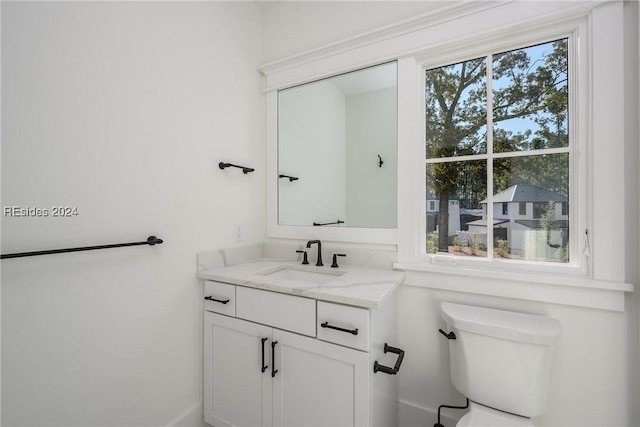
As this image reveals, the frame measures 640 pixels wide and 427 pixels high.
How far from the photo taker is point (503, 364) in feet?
3.66

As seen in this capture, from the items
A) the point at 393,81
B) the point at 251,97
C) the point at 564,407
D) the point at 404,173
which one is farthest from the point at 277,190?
the point at 564,407

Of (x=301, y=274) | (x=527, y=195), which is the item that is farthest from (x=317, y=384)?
(x=527, y=195)

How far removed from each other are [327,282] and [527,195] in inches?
41.4

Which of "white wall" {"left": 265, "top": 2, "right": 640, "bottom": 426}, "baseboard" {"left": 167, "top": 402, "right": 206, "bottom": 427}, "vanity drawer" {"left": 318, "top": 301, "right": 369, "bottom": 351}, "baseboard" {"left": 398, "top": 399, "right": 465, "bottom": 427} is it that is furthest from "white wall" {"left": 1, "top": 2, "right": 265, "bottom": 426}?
"white wall" {"left": 265, "top": 2, "right": 640, "bottom": 426}

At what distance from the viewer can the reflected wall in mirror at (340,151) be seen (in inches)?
63.7

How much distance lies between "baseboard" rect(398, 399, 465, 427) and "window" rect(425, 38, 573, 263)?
835 millimetres

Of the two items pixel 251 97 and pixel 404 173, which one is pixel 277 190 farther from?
pixel 404 173

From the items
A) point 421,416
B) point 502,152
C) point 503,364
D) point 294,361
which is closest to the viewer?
point 503,364

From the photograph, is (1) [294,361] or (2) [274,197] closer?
(1) [294,361]

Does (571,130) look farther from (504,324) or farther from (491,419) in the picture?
(491,419)

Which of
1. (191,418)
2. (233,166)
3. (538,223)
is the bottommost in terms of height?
(191,418)

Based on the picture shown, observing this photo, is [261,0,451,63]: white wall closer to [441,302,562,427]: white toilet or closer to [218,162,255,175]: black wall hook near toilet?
[218,162,255,175]: black wall hook near toilet

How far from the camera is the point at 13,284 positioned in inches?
36.3

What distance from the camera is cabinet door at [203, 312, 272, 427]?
1.31m
